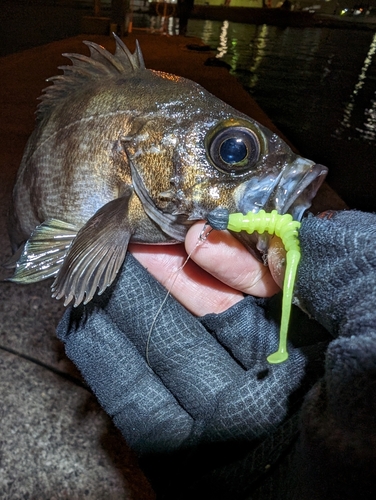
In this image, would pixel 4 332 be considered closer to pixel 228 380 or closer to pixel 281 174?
pixel 228 380

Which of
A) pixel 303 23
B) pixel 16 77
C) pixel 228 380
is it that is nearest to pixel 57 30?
pixel 16 77

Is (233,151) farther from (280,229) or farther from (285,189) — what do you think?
(280,229)

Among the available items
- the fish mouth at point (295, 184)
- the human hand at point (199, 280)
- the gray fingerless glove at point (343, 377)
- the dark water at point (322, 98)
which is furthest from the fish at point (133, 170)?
the dark water at point (322, 98)

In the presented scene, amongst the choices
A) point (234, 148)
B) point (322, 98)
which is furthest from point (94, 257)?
point (322, 98)

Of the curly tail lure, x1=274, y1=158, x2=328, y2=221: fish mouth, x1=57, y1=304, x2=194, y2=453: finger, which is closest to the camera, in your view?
the curly tail lure

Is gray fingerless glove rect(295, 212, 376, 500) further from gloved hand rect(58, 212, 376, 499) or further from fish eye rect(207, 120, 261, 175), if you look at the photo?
fish eye rect(207, 120, 261, 175)

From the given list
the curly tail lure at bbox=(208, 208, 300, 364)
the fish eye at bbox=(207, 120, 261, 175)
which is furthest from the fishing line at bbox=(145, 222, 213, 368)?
the fish eye at bbox=(207, 120, 261, 175)

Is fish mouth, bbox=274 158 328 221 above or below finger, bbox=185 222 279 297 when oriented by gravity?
above
